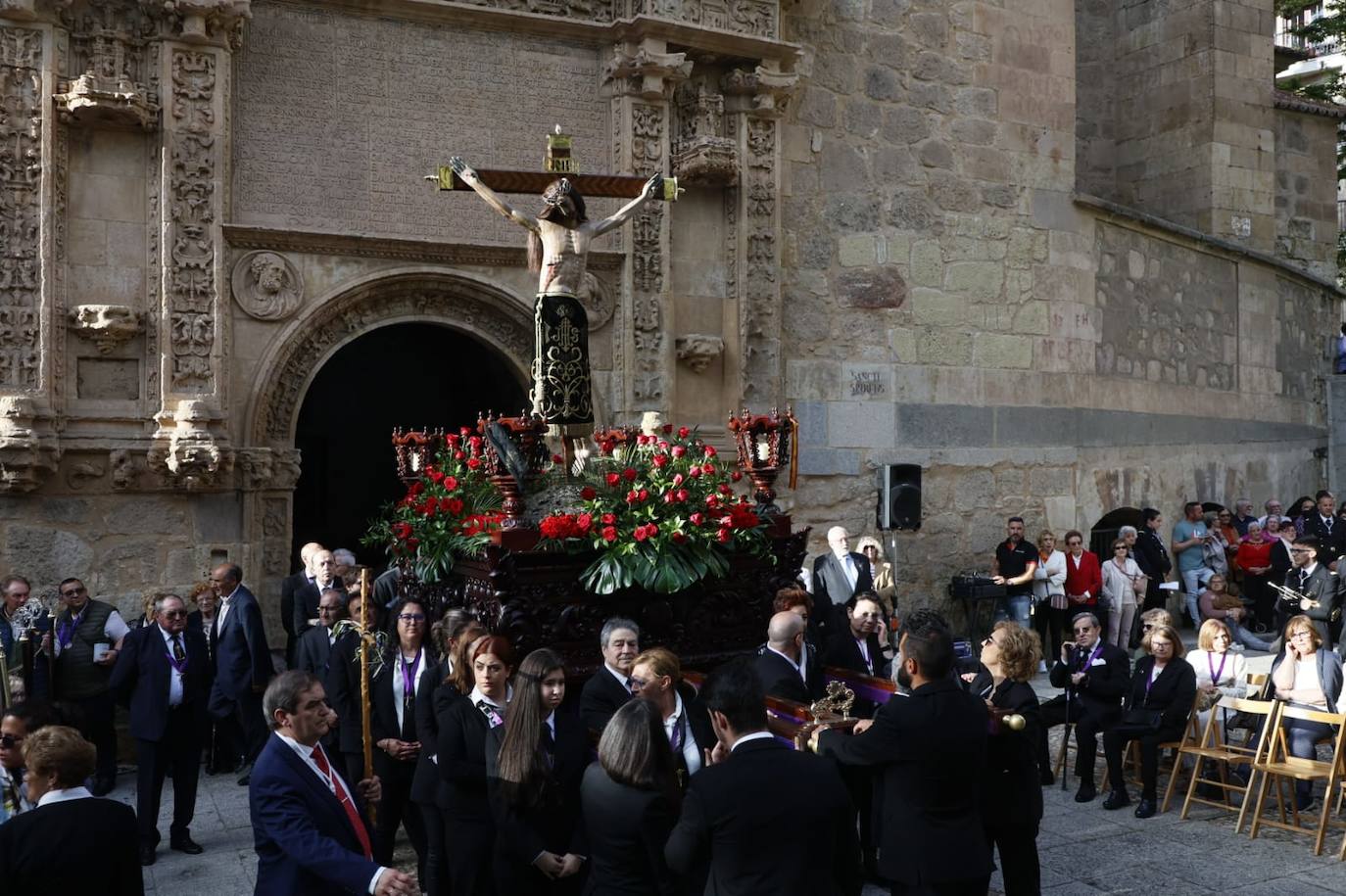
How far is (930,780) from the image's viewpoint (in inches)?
180

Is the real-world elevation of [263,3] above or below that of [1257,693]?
above

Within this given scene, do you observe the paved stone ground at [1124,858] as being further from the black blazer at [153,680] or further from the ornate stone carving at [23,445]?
the ornate stone carving at [23,445]

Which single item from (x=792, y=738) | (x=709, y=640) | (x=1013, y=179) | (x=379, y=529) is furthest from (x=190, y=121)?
(x=1013, y=179)

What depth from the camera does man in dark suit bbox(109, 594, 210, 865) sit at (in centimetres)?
699

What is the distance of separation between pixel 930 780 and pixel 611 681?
144 centimetres

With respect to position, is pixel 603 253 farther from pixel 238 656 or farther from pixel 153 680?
pixel 153 680

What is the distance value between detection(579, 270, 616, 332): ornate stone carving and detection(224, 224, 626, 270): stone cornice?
0.15 meters

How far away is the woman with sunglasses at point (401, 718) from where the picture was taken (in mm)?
6262

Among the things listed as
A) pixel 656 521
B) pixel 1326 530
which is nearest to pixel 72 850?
pixel 656 521

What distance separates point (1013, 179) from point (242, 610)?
30.6 feet

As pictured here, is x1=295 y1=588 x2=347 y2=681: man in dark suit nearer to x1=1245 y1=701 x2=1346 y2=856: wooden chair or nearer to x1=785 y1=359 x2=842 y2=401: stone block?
x1=1245 y1=701 x2=1346 y2=856: wooden chair

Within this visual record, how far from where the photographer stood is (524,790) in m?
4.42

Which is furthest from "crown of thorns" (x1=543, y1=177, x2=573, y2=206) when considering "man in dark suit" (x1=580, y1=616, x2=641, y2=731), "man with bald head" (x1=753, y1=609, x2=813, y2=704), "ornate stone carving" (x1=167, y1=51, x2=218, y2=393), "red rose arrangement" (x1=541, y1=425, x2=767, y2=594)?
"ornate stone carving" (x1=167, y1=51, x2=218, y2=393)

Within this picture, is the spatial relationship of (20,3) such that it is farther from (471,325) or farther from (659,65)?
(659,65)
